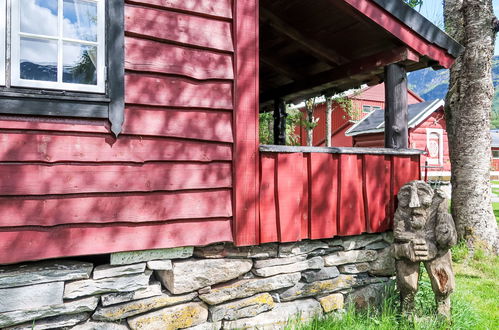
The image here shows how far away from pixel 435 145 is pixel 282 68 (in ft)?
49.1

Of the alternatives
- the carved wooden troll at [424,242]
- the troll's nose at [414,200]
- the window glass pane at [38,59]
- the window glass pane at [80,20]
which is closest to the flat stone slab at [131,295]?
the window glass pane at [38,59]

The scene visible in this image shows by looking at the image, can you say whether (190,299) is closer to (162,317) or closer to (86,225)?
(162,317)

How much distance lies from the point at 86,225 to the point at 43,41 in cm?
129

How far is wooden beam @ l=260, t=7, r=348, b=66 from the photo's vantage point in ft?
14.2

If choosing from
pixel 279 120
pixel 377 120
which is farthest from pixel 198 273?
pixel 377 120

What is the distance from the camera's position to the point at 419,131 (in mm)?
16938

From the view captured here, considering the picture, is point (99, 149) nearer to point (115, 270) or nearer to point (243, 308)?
point (115, 270)

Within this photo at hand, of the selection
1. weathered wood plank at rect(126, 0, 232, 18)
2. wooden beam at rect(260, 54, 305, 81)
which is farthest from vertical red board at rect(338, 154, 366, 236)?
wooden beam at rect(260, 54, 305, 81)

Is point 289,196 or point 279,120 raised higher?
point 279,120

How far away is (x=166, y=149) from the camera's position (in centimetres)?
266

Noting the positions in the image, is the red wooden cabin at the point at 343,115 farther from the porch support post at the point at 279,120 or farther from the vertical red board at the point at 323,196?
the vertical red board at the point at 323,196

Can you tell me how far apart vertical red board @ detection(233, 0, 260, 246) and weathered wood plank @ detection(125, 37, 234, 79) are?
137mm

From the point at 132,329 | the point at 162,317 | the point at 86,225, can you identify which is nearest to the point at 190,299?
the point at 162,317

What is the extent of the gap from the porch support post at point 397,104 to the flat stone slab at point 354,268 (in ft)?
4.30
